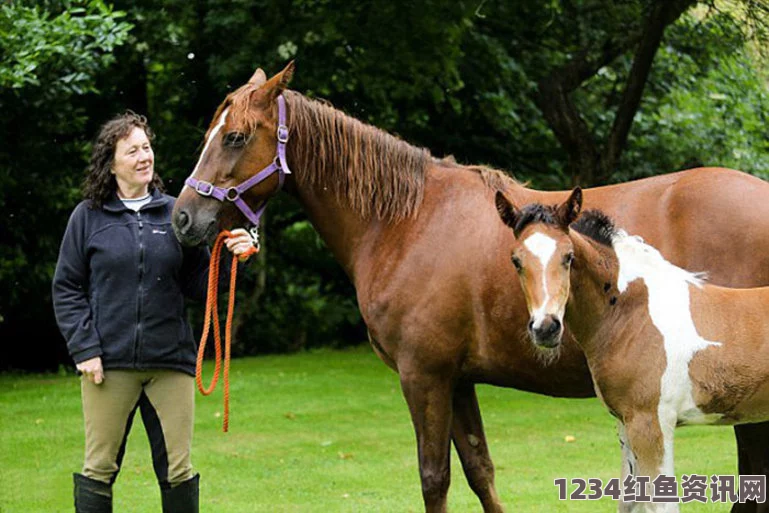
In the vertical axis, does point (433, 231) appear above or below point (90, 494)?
above

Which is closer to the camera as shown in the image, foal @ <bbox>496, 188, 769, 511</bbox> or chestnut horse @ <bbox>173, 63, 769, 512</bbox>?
foal @ <bbox>496, 188, 769, 511</bbox>

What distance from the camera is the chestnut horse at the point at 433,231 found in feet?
16.9

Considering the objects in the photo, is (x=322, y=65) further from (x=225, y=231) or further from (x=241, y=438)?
(x=225, y=231)

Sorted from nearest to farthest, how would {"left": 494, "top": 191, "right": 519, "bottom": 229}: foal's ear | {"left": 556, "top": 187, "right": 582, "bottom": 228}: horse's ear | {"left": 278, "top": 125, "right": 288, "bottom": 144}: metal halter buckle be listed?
1. {"left": 556, "top": 187, "right": 582, "bottom": 228}: horse's ear
2. {"left": 494, "top": 191, "right": 519, "bottom": 229}: foal's ear
3. {"left": 278, "top": 125, "right": 288, "bottom": 144}: metal halter buckle

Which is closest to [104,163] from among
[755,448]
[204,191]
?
[204,191]

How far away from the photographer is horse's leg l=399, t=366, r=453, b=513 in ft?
17.1

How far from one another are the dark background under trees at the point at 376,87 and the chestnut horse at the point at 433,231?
5.63 m

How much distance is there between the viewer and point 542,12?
13.8m

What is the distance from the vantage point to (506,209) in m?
4.46

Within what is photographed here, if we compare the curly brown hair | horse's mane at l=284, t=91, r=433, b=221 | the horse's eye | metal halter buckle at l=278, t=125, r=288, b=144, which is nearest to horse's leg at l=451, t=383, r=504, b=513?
horse's mane at l=284, t=91, r=433, b=221

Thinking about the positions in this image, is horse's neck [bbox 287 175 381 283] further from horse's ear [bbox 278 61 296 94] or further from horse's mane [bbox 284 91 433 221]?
horse's ear [bbox 278 61 296 94]

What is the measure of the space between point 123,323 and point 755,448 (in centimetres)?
334

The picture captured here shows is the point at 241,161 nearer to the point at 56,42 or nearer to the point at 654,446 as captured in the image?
the point at 654,446

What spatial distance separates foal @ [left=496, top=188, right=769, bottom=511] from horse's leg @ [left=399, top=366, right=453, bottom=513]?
85cm
